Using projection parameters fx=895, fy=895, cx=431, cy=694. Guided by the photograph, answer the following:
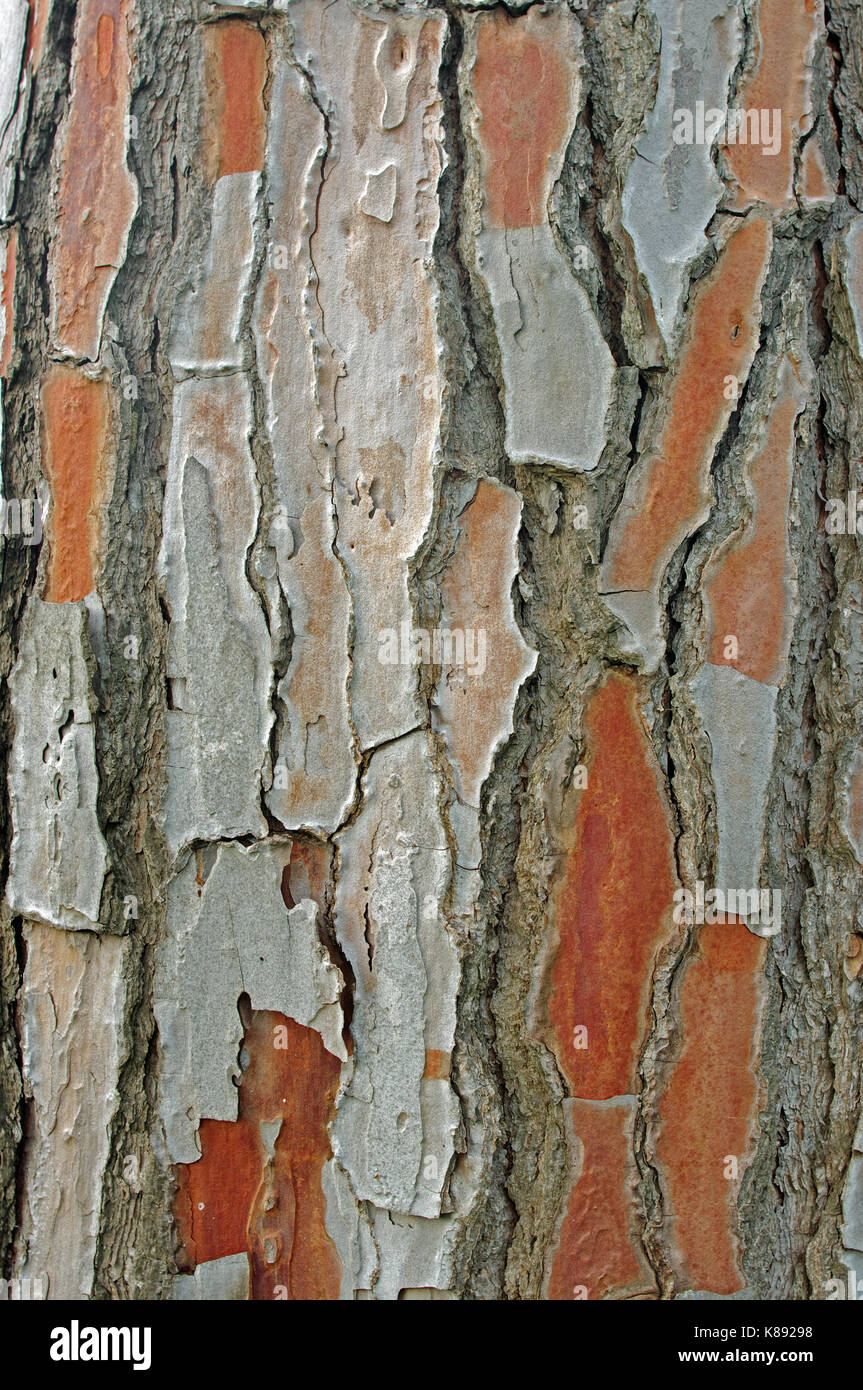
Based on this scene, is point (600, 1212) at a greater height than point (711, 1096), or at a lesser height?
lesser

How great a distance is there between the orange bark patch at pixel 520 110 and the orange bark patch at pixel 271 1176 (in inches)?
35.0

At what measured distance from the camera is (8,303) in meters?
1.02

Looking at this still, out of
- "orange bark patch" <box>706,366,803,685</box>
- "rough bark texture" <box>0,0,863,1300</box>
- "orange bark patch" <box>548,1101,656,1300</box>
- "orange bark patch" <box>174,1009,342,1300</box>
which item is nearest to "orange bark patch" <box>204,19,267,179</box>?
"rough bark texture" <box>0,0,863,1300</box>

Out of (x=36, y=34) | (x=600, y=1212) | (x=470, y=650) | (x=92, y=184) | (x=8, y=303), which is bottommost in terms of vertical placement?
(x=600, y=1212)

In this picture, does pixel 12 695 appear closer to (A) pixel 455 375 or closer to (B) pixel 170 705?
(B) pixel 170 705

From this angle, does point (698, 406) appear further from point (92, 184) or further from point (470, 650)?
point (92, 184)

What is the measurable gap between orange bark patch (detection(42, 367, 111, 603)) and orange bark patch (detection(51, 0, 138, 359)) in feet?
0.14

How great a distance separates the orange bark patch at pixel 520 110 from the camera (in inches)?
35.5

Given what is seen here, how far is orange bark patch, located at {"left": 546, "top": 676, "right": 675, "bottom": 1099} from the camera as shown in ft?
3.02

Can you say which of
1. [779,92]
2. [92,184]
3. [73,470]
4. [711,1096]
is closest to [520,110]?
[779,92]

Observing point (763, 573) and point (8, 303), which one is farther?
point (8, 303)

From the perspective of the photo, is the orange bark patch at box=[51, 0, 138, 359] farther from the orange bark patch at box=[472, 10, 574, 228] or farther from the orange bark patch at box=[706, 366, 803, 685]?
the orange bark patch at box=[706, 366, 803, 685]

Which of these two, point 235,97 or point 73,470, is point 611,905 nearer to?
point 73,470

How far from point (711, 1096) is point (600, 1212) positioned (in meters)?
0.17
